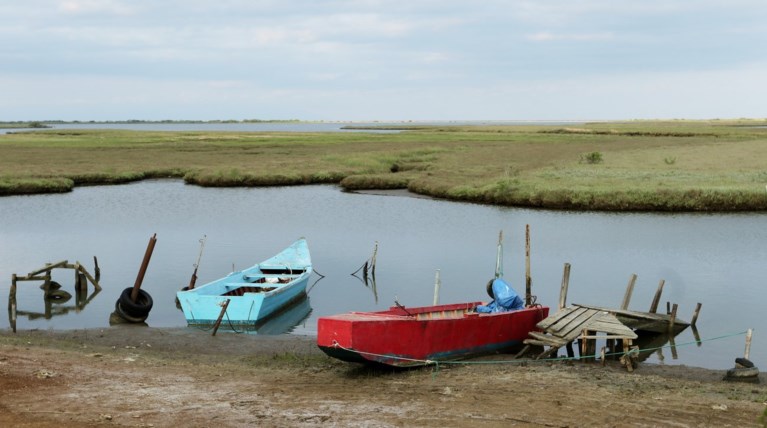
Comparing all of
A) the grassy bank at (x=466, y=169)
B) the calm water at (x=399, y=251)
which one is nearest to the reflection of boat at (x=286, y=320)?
the calm water at (x=399, y=251)

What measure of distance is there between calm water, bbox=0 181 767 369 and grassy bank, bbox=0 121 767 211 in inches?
135

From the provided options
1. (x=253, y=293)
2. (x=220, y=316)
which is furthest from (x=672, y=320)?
(x=220, y=316)

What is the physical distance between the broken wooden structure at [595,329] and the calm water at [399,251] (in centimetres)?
98

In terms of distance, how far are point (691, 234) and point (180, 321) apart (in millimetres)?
30014

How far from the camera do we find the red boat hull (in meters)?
19.0

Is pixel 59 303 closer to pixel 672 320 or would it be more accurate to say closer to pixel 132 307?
pixel 132 307

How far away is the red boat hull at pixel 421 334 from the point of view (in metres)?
19.0

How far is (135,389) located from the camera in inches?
666

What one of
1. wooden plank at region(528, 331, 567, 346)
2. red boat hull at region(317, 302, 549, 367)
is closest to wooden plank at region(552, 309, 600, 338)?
wooden plank at region(528, 331, 567, 346)

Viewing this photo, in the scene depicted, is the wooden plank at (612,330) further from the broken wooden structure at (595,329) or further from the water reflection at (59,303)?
the water reflection at (59,303)

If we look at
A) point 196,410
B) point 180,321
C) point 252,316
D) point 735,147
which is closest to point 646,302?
point 252,316

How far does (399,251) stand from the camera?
1625 inches

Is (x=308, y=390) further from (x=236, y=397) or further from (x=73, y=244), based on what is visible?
(x=73, y=244)

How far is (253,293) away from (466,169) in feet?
169
